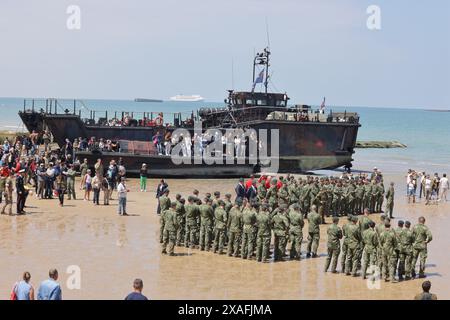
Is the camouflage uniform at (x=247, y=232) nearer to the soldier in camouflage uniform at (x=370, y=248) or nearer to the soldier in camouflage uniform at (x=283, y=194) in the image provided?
the soldier in camouflage uniform at (x=370, y=248)

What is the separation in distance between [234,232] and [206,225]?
869mm

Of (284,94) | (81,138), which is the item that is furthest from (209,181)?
(284,94)

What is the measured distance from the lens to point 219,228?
16.2 meters

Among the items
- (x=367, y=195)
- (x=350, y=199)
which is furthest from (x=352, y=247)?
(x=367, y=195)

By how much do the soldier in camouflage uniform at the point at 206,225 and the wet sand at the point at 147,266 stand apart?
30 cm

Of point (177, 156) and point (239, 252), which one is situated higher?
point (177, 156)

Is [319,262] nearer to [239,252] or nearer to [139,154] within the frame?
[239,252]

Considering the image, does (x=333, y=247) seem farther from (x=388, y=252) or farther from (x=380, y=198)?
(x=380, y=198)

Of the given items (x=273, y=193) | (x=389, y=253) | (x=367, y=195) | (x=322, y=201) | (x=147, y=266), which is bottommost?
(x=147, y=266)

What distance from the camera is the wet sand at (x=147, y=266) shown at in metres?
12.8

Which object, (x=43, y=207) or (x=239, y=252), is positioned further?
(x=43, y=207)
